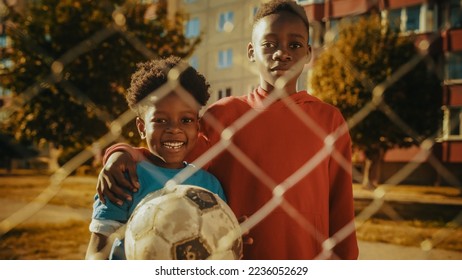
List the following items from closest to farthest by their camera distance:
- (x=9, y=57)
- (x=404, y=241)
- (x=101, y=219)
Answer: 1. (x=101, y=219)
2. (x=9, y=57)
3. (x=404, y=241)

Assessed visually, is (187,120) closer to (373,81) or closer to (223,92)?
(223,92)

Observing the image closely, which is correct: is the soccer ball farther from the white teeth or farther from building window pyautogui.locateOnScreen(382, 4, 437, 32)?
building window pyautogui.locateOnScreen(382, 4, 437, 32)

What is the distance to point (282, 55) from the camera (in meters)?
0.96

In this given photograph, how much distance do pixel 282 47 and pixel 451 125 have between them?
8.66ft

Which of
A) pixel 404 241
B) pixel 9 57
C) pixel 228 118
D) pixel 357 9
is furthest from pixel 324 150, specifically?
pixel 357 9

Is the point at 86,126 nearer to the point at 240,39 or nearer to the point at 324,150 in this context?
the point at 240,39

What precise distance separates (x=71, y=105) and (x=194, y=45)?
447mm

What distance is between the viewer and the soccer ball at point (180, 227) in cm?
81

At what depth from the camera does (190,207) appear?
2.72 feet

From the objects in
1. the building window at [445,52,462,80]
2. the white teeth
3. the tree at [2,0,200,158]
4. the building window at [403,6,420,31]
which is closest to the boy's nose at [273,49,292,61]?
the white teeth

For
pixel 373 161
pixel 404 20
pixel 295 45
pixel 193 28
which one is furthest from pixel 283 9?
pixel 373 161

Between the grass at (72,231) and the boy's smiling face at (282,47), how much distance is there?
1.18m
